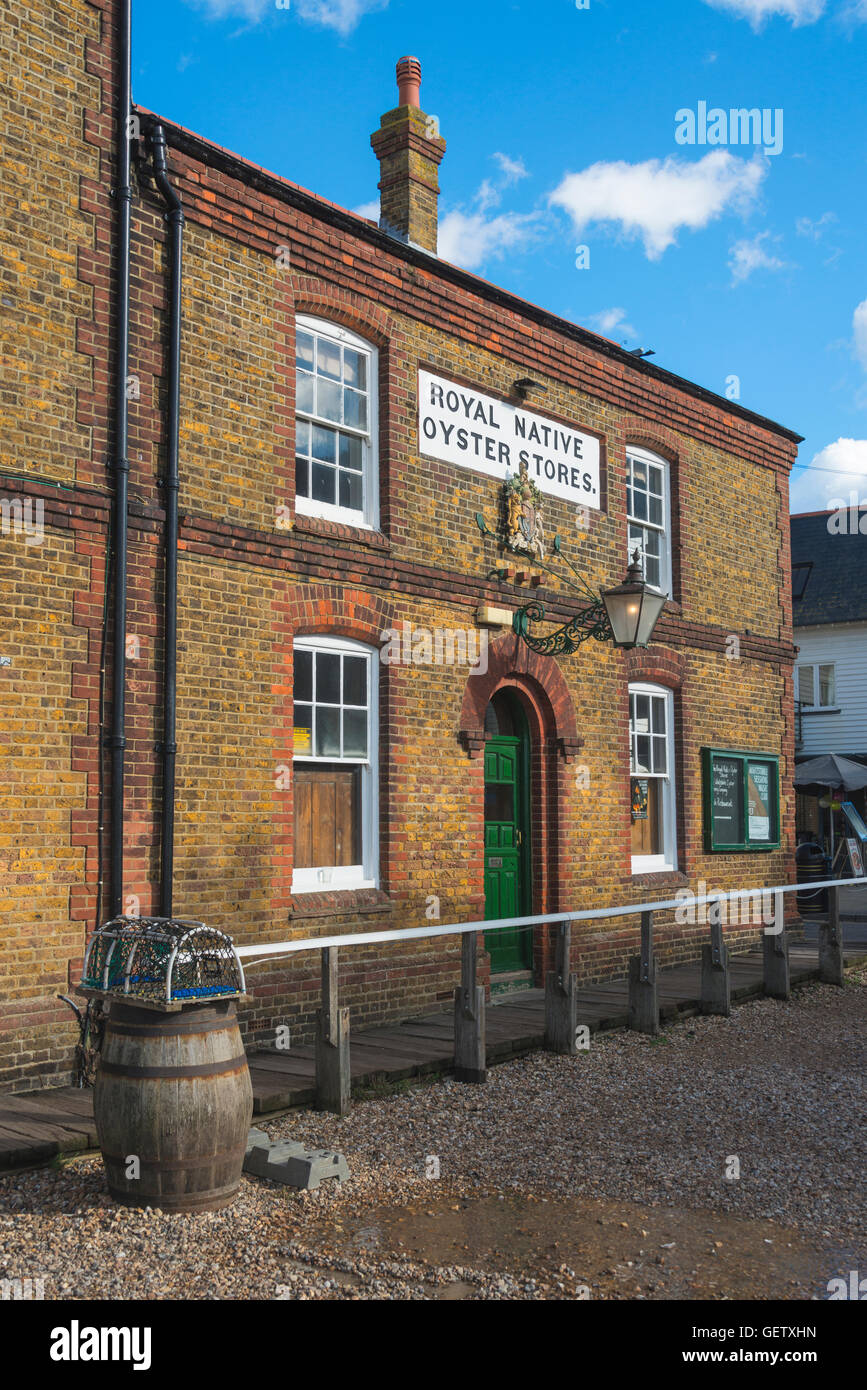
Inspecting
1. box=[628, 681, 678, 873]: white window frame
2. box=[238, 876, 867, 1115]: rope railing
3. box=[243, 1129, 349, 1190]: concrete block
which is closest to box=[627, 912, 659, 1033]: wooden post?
box=[238, 876, 867, 1115]: rope railing

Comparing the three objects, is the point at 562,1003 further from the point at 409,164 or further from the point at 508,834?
the point at 409,164

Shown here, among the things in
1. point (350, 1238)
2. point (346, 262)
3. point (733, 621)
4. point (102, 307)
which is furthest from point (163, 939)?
point (733, 621)

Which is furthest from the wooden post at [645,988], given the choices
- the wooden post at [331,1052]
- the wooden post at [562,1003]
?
the wooden post at [331,1052]

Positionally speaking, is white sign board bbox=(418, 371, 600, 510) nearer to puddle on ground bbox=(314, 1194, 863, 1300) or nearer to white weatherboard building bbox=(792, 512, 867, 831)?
puddle on ground bbox=(314, 1194, 863, 1300)

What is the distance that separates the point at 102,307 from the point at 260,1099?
Result: 16.8ft

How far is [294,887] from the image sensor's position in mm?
9031

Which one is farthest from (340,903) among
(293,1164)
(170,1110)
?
(170,1110)

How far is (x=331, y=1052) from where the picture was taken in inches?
271

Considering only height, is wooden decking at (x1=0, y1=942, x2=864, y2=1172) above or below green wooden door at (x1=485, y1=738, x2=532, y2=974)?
below

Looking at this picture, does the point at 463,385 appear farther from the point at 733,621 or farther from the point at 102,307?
the point at 733,621

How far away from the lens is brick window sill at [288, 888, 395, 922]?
8797 millimetres

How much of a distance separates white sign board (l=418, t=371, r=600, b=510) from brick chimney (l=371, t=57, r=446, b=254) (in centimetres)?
192

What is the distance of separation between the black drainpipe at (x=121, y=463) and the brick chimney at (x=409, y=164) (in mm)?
3898

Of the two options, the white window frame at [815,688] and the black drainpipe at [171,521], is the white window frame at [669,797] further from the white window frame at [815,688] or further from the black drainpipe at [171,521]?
the white window frame at [815,688]
